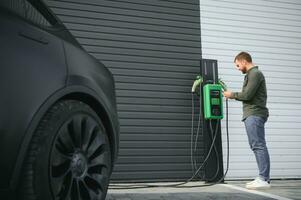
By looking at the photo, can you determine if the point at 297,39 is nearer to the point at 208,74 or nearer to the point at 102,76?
the point at 208,74

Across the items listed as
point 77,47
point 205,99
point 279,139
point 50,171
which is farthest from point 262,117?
point 50,171

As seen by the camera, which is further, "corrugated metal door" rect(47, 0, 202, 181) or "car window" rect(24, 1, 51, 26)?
"corrugated metal door" rect(47, 0, 202, 181)

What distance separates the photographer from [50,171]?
2.40 meters

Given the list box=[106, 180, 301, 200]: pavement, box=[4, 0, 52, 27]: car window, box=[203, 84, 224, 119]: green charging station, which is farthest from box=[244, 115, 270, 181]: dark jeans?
box=[4, 0, 52, 27]: car window

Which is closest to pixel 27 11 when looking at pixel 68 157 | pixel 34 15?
pixel 34 15


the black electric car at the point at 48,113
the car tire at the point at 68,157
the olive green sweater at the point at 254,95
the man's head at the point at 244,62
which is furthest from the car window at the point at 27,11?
the man's head at the point at 244,62

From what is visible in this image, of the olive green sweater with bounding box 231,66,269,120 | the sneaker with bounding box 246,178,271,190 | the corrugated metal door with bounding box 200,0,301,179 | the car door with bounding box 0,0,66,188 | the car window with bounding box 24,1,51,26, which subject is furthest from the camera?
the corrugated metal door with bounding box 200,0,301,179

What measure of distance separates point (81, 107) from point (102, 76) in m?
0.51

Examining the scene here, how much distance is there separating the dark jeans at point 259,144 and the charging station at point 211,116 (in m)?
0.66

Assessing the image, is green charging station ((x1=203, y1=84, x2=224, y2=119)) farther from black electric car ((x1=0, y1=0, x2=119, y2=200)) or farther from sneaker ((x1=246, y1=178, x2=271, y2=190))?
black electric car ((x1=0, y1=0, x2=119, y2=200))

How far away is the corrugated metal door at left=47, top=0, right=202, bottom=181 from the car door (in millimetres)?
3944

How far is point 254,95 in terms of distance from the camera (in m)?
5.89

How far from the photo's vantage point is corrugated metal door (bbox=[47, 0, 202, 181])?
21.3 ft

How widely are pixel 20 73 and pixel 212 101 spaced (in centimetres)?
442
